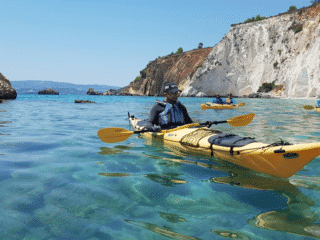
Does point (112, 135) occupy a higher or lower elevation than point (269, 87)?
lower

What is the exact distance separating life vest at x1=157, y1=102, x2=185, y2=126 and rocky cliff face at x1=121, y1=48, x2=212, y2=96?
71263mm

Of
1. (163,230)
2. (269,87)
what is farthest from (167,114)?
(269,87)

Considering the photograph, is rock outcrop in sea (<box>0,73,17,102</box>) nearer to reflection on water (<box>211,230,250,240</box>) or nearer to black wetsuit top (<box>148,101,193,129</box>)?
black wetsuit top (<box>148,101,193,129</box>)

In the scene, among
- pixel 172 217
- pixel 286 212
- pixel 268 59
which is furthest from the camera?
pixel 268 59

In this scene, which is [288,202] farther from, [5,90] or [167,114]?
[5,90]

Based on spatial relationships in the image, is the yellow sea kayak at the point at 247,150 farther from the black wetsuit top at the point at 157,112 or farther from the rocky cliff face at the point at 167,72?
the rocky cliff face at the point at 167,72

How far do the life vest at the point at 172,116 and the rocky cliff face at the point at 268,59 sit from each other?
37665 millimetres

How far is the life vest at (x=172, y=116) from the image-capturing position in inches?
245

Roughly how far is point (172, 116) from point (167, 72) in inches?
3211

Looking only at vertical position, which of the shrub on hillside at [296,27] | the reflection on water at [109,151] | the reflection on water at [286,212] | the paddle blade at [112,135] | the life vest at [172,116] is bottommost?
the reflection on water at [109,151]

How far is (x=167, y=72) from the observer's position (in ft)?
283

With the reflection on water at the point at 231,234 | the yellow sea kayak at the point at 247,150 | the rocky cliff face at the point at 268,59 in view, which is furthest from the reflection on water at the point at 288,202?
the rocky cliff face at the point at 268,59

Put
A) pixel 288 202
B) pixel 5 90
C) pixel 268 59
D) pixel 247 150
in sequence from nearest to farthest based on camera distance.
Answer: pixel 288 202, pixel 247 150, pixel 5 90, pixel 268 59

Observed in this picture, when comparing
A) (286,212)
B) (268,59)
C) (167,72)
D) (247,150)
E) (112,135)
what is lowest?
(286,212)
